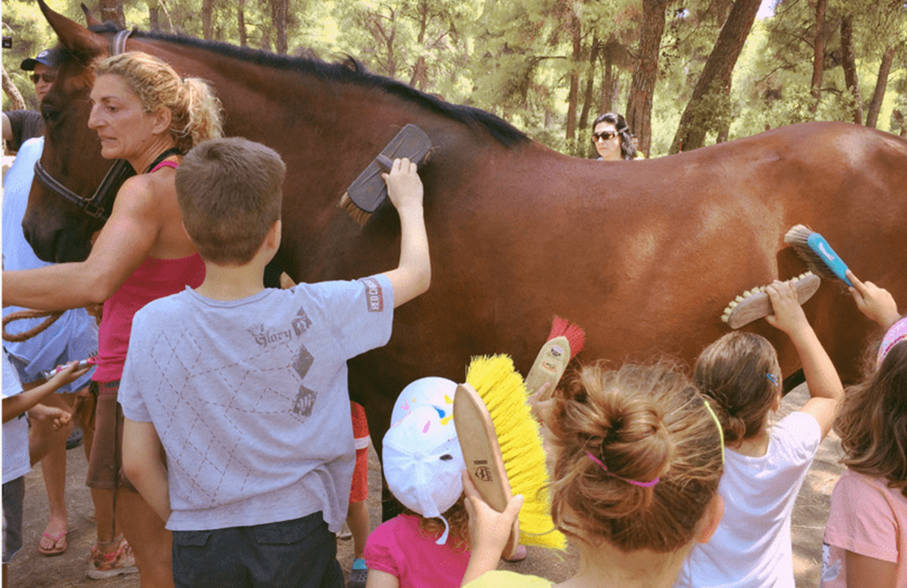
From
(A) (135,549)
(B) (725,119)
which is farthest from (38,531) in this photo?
(B) (725,119)

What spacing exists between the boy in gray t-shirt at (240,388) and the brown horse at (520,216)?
2.44 ft

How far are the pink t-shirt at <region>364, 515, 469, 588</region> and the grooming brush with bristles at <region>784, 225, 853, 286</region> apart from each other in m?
1.75


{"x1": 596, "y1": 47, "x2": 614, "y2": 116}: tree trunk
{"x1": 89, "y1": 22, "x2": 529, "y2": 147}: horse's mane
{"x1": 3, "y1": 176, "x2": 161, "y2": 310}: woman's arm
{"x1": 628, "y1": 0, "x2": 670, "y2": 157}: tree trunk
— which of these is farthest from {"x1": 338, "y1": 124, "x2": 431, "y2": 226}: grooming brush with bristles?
{"x1": 596, "y1": 47, "x2": 614, "y2": 116}: tree trunk

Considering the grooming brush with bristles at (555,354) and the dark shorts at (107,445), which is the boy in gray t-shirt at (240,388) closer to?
the dark shorts at (107,445)

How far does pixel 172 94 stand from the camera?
2061 millimetres

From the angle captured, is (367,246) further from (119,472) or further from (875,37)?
(875,37)

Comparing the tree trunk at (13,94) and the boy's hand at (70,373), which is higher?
the tree trunk at (13,94)

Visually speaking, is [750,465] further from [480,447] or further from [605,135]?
[605,135]

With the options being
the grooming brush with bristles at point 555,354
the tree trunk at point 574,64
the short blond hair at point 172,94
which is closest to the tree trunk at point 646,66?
the grooming brush with bristles at point 555,354

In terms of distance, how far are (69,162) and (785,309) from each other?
2730mm

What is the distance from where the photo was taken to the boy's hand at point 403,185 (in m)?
2.09

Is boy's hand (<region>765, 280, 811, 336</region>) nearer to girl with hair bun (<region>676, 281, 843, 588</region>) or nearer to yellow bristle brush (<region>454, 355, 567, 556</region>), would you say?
girl with hair bun (<region>676, 281, 843, 588</region>)

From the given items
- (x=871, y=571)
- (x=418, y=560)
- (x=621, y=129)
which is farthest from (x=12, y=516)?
(x=621, y=129)

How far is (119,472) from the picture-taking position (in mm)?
1975
